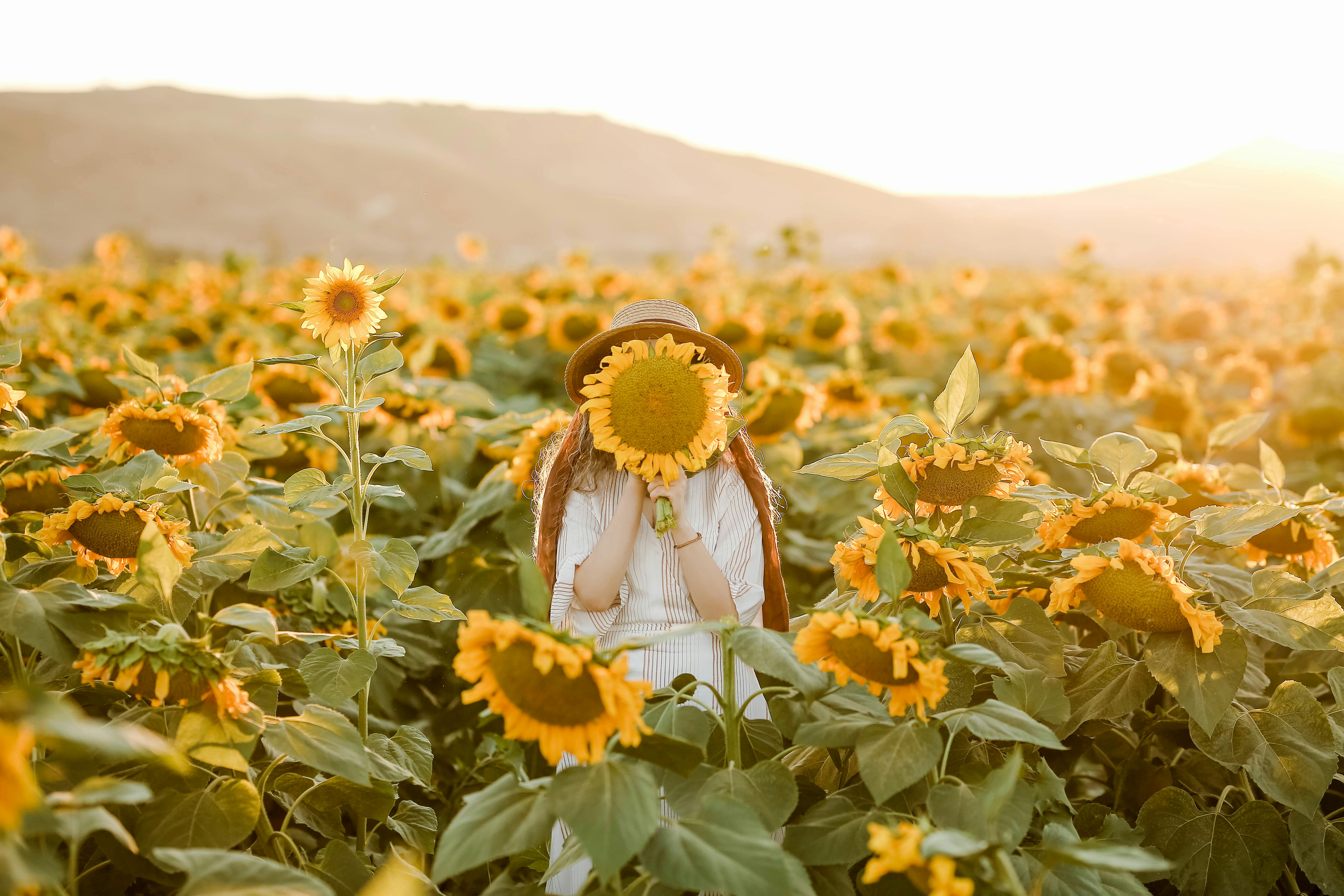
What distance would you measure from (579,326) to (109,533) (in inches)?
150

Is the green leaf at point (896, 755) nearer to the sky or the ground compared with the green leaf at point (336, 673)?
nearer to the sky

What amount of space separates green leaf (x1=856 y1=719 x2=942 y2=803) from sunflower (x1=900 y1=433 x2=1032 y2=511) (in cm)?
47

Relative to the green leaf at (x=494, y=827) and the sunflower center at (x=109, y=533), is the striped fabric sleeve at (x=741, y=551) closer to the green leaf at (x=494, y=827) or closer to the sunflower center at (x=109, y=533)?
the green leaf at (x=494, y=827)

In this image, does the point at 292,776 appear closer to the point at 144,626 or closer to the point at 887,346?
the point at 144,626

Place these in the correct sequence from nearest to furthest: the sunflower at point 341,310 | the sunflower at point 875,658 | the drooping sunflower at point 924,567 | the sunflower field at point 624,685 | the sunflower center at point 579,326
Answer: the sunflower field at point 624,685
the sunflower at point 875,658
the drooping sunflower at point 924,567
the sunflower at point 341,310
the sunflower center at point 579,326

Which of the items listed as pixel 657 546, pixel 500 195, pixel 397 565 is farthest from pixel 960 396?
pixel 500 195

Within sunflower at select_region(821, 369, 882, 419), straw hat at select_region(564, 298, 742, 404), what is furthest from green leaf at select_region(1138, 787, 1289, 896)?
sunflower at select_region(821, 369, 882, 419)

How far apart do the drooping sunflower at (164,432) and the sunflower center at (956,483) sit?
59.5 inches

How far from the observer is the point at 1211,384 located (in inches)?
252

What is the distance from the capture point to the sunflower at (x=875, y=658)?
1357 mm

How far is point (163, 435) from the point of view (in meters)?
2.19

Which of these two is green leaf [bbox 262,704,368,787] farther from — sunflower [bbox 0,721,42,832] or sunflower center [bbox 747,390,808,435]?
sunflower center [bbox 747,390,808,435]

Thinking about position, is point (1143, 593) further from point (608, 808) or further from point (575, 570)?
point (575, 570)

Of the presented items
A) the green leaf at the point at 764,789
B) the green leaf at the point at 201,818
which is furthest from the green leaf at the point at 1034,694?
the green leaf at the point at 201,818
